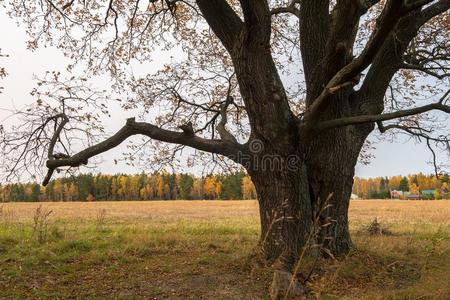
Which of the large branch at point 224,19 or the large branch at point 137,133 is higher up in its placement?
the large branch at point 224,19

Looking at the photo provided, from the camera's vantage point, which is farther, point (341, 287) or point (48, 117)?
point (48, 117)

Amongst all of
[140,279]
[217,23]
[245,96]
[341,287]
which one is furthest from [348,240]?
[217,23]

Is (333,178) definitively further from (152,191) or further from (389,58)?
(152,191)

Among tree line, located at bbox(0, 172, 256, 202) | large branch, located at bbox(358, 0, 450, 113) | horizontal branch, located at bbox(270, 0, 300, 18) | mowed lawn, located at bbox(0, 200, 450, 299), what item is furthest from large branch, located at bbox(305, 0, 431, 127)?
tree line, located at bbox(0, 172, 256, 202)

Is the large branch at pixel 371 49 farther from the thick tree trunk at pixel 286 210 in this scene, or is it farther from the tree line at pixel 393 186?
the tree line at pixel 393 186

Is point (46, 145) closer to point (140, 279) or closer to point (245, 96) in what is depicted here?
point (140, 279)

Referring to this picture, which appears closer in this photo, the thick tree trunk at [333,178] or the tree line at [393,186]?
the thick tree trunk at [333,178]

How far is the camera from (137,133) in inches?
312

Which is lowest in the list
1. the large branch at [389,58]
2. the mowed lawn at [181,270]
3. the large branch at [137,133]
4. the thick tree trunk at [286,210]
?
the mowed lawn at [181,270]

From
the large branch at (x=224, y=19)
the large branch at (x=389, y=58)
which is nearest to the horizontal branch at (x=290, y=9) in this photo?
the large branch at (x=389, y=58)

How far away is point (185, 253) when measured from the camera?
889 cm

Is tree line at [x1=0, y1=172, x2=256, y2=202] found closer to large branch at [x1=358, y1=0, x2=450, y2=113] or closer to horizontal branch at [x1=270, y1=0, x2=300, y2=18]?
horizontal branch at [x1=270, y1=0, x2=300, y2=18]

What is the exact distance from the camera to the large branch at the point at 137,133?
754 centimetres

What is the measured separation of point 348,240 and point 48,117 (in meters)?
6.18
